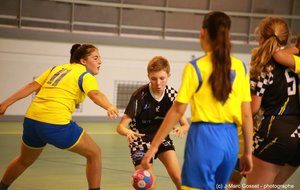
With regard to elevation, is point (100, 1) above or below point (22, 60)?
above

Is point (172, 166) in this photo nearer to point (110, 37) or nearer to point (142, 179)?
point (142, 179)

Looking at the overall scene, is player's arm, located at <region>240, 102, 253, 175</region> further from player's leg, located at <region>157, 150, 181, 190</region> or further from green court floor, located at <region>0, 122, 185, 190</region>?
green court floor, located at <region>0, 122, 185, 190</region>

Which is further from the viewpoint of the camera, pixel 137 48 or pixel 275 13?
pixel 275 13

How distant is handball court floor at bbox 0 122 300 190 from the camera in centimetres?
771

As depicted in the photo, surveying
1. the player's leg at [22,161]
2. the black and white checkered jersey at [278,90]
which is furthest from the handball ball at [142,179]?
the black and white checkered jersey at [278,90]

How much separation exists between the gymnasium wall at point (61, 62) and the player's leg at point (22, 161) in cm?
828

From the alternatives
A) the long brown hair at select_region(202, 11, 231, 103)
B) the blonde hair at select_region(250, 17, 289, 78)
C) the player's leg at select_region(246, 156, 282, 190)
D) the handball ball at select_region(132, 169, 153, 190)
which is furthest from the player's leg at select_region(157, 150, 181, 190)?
the long brown hair at select_region(202, 11, 231, 103)

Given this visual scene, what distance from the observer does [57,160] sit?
380 inches

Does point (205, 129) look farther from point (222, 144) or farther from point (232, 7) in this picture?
point (232, 7)

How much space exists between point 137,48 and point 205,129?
11900 millimetres

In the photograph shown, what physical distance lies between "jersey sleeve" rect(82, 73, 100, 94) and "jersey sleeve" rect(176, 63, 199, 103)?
2.00 metres

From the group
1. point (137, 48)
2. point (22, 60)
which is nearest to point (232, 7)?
point (137, 48)

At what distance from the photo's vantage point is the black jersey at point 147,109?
6.21 m

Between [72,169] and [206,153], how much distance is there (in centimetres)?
496
